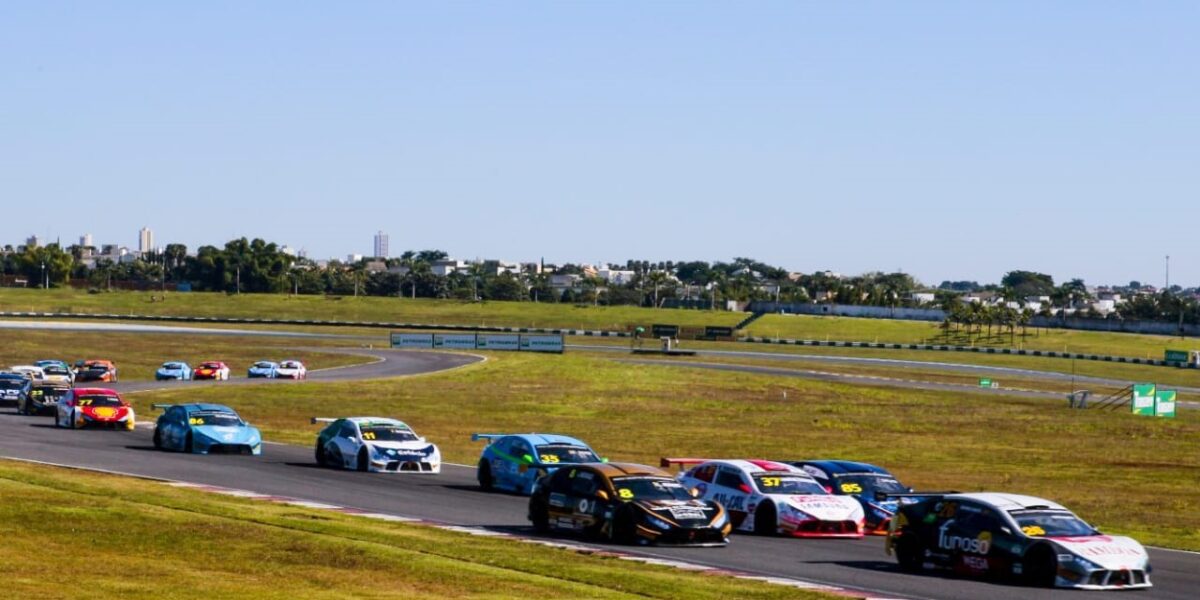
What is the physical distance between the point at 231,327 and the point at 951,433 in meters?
107

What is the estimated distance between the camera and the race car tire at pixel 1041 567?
953 inches

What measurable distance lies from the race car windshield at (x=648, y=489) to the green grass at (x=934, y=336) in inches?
5687

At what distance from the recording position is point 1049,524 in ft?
82.0

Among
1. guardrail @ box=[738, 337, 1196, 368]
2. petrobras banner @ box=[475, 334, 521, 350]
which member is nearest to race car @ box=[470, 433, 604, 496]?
petrobras banner @ box=[475, 334, 521, 350]

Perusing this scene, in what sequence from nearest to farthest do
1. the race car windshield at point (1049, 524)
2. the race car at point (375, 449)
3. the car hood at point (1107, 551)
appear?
the car hood at point (1107, 551) → the race car windshield at point (1049, 524) → the race car at point (375, 449)

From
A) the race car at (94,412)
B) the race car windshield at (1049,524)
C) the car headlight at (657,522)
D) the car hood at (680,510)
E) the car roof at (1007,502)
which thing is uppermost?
the car roof at (1007,502)

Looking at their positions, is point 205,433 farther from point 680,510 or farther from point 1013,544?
point 1013,544

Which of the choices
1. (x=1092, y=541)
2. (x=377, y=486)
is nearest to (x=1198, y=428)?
(x=377, y=486)

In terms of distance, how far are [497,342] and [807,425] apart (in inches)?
2473

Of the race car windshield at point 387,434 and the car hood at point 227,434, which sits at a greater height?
the race car windshield at point 387,434

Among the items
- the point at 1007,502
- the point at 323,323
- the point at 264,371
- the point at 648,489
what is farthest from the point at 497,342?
the point at 1007,502

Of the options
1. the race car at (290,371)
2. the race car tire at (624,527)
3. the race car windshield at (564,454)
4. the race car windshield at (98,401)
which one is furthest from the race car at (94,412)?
the race car at (290,371)

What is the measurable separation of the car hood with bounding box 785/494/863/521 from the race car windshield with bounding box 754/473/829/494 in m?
0.18

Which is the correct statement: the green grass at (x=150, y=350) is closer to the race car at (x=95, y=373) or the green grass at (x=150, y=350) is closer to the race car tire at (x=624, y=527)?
the race car at (x=95, y=373)
